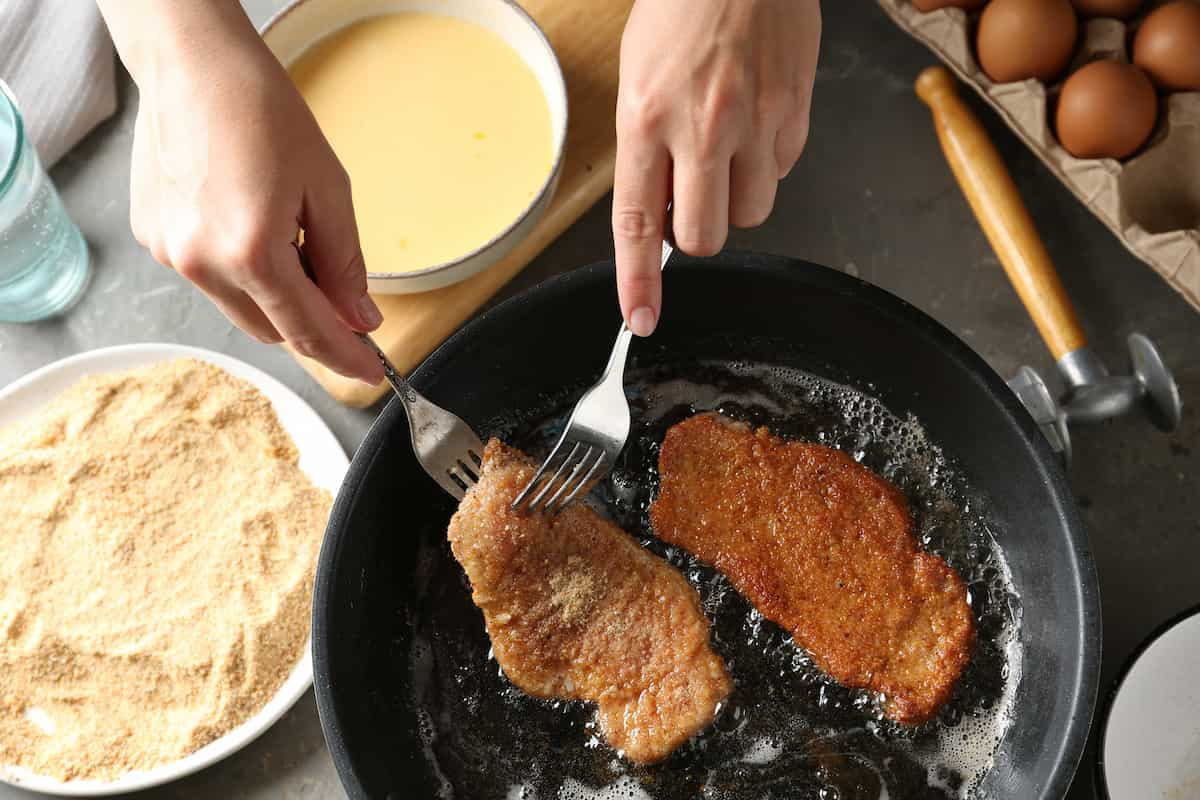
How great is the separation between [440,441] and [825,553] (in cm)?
35

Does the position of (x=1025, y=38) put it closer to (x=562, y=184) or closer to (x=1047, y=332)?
(x=1047, y=332)

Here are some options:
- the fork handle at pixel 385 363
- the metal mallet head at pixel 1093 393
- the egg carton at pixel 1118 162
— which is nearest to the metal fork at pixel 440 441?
the fork handle at pixel 385 363

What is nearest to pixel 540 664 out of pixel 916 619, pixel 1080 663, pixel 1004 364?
pixel 916 619

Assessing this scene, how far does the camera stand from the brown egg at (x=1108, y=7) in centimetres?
112

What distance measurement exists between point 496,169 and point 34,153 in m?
0.47

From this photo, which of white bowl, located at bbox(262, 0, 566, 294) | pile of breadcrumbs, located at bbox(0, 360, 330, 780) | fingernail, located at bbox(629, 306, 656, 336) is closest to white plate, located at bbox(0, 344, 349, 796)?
pile of breadcrumbs, located at bbox(0, 360, 330, 780)

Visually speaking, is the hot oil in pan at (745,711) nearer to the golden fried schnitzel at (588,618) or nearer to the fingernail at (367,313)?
the golden fried schnitzel at (588,618)

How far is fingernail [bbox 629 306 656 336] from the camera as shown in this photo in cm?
81

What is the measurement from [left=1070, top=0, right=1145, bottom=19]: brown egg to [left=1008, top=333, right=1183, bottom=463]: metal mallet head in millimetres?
340

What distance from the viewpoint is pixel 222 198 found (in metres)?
0.74

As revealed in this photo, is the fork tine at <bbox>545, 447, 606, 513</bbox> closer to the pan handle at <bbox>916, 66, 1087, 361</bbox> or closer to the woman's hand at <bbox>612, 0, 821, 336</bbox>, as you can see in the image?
the woman's hand at <bbox>612, 0, 821, 336</bbox>

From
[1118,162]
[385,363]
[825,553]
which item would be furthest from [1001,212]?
[385,363]

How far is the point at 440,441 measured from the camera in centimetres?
92

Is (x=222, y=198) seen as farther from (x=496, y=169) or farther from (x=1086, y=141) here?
(x=1086, y=141)
